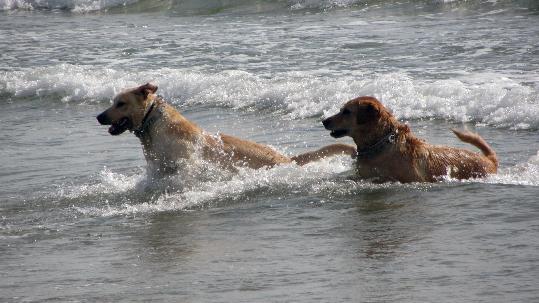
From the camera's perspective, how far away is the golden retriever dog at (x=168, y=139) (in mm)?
10062

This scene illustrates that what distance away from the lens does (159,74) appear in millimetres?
18922

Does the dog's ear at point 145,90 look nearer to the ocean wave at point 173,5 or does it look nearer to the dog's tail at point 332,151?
the dog's tail at point 332,151

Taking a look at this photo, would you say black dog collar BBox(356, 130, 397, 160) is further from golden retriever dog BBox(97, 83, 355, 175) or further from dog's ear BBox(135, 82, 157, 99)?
dog's ear BBox(135, 82, 157, 99)

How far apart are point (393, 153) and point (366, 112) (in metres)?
0.46

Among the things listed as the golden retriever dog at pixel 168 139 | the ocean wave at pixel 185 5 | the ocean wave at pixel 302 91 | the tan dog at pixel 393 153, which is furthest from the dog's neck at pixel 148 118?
the ocean wave at pixel 185 5

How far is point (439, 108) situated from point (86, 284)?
26.5 feet

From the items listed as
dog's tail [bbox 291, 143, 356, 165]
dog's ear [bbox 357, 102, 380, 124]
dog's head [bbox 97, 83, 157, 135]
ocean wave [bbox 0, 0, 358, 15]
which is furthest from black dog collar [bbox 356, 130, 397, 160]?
ocean wave [bbox 0, 0, 358, 15]

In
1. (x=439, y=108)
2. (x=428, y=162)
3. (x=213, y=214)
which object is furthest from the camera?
(x=439, y=108)

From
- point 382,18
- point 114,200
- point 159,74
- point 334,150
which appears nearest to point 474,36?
point 382,18

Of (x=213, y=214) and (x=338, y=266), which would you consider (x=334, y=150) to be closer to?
(x=213, y=214)

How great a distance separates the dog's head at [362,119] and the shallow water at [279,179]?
480mm

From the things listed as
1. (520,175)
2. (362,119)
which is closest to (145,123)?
(362,119)

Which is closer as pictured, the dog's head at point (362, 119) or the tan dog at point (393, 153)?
the tan dog at point (393, 153)

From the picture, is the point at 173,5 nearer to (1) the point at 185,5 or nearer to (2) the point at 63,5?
(1) the point at 185,5
